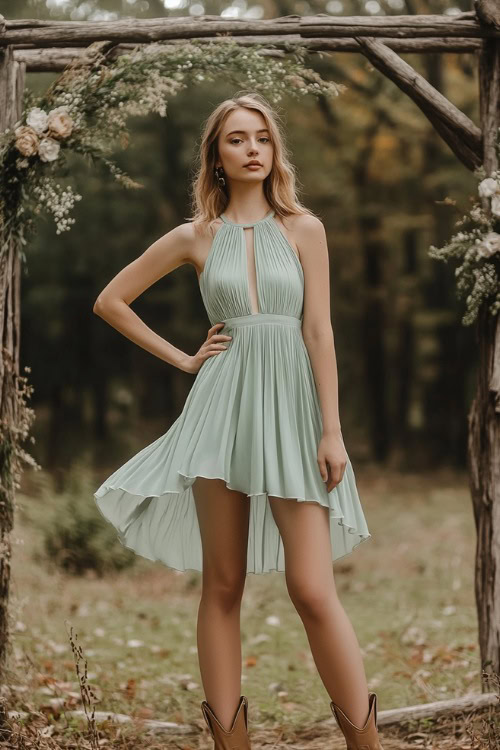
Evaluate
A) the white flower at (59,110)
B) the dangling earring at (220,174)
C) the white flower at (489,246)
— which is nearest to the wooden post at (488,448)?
the white flower at (489,246)

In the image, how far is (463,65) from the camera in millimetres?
13641

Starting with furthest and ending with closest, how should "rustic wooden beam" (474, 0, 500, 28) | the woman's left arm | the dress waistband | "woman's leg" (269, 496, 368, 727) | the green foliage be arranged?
1. the green foliage
2. "rustic wooden beam" (474, 0, 500, 28)
3. the dress waistband
4. the woman's left arm
5. "woman's leg" (269, 496, 368, 727)

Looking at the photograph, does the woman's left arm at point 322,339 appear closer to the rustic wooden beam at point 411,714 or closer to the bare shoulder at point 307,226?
the bare shoulder at point 307,226

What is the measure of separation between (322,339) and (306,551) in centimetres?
75

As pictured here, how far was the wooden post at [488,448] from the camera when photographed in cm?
404

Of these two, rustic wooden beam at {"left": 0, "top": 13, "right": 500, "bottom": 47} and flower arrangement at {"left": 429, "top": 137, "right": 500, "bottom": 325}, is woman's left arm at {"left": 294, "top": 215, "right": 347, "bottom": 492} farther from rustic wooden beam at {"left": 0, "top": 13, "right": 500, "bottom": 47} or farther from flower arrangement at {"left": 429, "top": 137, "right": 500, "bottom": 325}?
rustic wooden beam at {"left": 0, "top": 13, "right": 500, "bottom": 47}

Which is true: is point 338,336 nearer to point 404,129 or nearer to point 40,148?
point 404,129

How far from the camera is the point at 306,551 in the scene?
3.06m

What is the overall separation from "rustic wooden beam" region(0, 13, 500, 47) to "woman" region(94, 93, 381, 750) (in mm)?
795

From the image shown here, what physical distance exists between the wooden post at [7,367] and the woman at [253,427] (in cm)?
79

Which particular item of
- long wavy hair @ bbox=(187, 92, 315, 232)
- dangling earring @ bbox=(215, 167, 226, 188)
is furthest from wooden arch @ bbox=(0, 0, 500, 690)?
dangling earring @ bbox=(215, 167, 226, 188)

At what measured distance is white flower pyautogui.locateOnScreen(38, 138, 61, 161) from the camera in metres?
3.88

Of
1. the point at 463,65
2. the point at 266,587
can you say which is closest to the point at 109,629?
the point at 266,587

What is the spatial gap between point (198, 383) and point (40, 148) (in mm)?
1352
